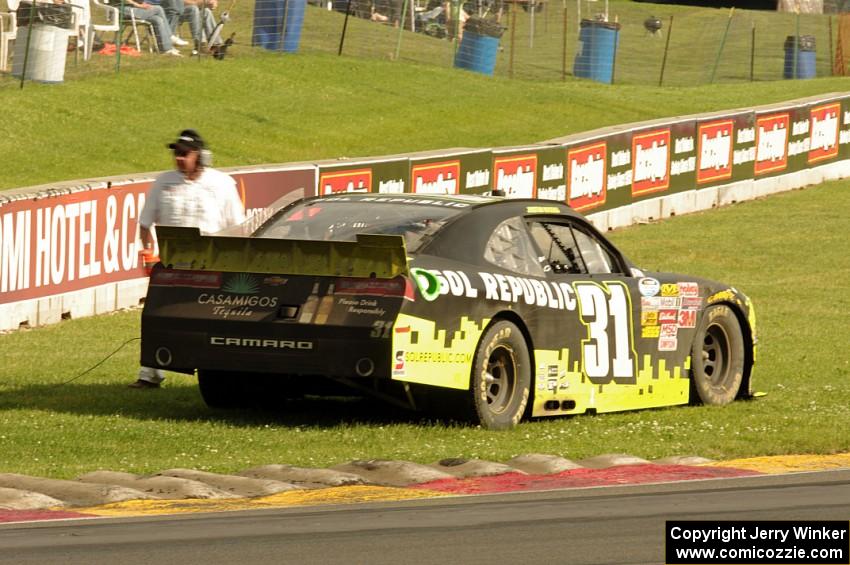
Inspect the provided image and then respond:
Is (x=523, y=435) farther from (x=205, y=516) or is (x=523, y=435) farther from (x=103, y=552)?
(x=103, y=552)

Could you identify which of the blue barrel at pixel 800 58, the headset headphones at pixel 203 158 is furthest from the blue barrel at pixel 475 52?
the headset headphones at pixel 203 158

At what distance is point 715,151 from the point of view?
29.5 metres

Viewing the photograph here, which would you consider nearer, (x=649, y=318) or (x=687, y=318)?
(x=649, y=318)

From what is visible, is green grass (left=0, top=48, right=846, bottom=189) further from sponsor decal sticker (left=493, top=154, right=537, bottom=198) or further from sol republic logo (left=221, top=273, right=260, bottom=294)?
sol republic logo (left=221, top=273, right=260, bottom=294)

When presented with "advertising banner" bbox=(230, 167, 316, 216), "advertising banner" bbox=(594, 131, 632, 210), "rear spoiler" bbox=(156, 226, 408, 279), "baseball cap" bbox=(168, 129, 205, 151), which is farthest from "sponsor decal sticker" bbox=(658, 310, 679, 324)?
"advertising banner" bbox=(594, 131, 632, 210)

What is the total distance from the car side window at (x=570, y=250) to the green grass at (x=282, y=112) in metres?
16.2

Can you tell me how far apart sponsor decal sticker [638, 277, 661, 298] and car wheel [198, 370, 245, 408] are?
2.83 meters

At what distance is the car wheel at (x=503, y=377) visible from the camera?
10.7 m

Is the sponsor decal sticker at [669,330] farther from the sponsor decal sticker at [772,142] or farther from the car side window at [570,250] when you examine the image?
the sponsor decal sticker at [772,142]

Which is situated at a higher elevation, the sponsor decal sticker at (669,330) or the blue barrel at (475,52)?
the blue barrel at (475,52)

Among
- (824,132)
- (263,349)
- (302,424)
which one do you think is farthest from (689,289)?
(824,132)

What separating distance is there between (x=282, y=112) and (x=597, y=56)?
1544 cm

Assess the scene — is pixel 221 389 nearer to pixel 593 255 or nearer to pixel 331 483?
pixel 593 255

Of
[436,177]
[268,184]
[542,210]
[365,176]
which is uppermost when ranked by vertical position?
[436,177]
